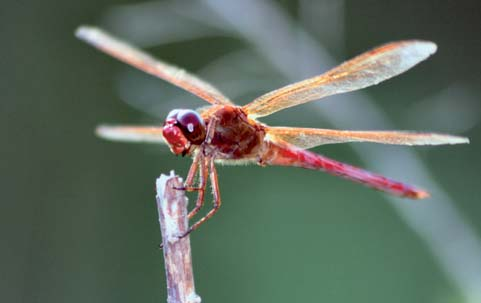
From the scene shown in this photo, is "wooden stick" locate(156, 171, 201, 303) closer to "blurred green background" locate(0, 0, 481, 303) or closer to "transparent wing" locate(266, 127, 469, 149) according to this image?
"transparent wing" locate(266, 127, 469, 149)

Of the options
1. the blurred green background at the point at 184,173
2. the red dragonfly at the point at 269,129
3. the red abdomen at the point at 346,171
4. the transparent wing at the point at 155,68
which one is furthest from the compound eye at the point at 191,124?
the blurred green background at the point at 184,173

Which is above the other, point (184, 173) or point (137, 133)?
point (184, 173)

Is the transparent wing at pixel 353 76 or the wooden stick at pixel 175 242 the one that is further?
the transparent wing at pixel 353 76

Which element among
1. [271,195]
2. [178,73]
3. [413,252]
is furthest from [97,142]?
[178,73]

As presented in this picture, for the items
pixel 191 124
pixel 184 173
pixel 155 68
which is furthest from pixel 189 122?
pixel 184 173

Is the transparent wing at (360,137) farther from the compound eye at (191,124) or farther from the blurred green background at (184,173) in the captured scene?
the blurred green background at (184,173)

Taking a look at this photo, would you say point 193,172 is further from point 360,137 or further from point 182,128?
point 360,137
